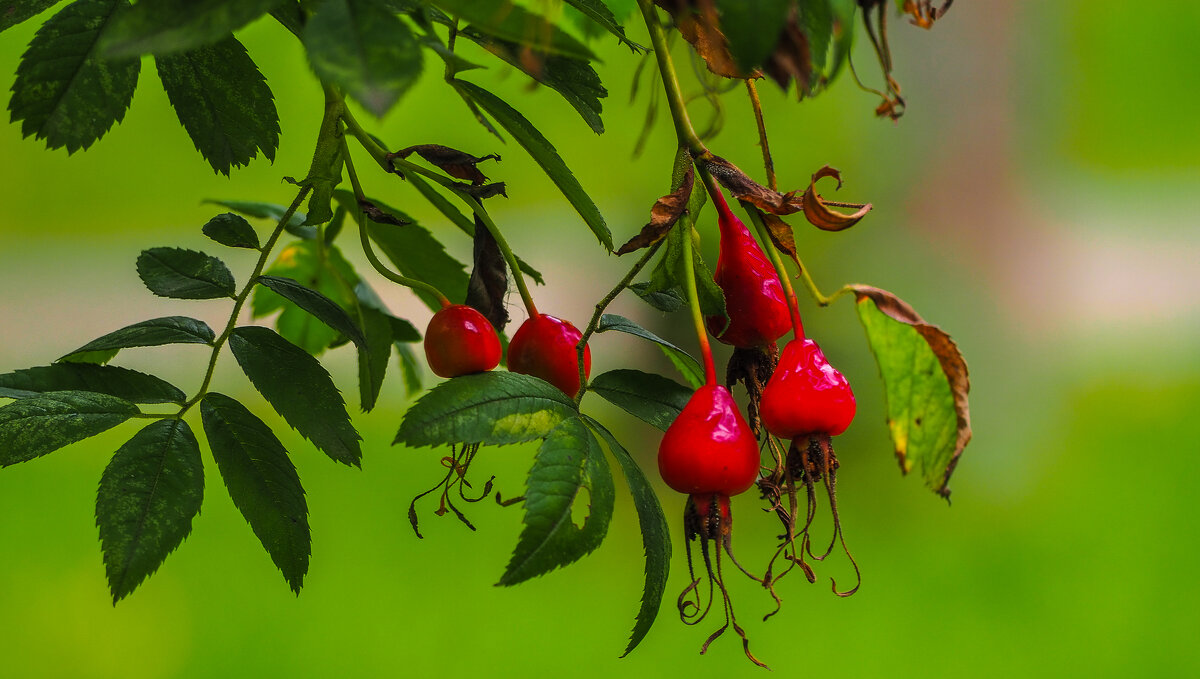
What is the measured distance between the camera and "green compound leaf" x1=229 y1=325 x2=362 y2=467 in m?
0.35

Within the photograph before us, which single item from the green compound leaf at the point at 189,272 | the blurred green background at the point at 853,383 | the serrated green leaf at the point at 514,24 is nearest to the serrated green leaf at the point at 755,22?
the serrated green leaf at the point at 514,24

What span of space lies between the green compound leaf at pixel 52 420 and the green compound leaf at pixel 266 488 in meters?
0.04

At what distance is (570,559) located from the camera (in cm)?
29

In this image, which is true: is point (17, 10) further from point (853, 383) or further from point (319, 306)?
point (853, 383)

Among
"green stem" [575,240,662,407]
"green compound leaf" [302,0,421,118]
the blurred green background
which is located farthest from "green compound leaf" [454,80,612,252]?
the blurred green background

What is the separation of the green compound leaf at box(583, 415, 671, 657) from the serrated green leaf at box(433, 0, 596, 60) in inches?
5.0

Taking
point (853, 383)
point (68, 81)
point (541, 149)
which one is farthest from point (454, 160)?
point (853, 383)

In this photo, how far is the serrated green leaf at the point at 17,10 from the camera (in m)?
0.33

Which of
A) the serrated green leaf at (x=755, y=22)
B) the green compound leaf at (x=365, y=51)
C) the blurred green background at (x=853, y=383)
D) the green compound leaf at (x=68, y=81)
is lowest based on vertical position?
the blurred green background at (x=853, y=383)

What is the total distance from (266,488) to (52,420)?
0.08 meters

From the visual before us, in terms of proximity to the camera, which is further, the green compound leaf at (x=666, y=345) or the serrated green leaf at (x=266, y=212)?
the serrated green leaf at (x=266, y=212)

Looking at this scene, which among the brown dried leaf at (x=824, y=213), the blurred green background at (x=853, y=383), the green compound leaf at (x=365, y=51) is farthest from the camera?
the blurred green background at (x=853, y=383)

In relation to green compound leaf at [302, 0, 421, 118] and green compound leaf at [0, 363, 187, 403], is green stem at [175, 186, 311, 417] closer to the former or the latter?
green compound leaf at [0, 363, 187, 403]

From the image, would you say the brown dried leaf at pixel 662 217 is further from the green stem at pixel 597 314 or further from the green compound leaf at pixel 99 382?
the green compound leaf at pixel 99 382
